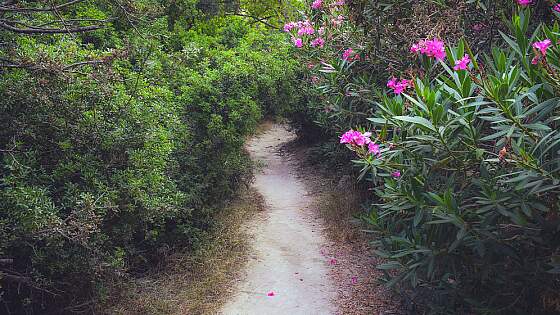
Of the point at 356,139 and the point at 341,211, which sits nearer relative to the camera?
the point at 356,139

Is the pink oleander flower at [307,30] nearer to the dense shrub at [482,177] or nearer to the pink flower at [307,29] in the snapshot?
the pink flower at [307,29]

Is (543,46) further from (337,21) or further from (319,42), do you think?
(319,42)

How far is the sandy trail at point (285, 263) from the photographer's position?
217 inches

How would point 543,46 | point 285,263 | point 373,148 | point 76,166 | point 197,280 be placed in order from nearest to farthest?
1. point 543,46
2. point 373,148
3. point 76,166
4. point 197,280
5. point 285,263

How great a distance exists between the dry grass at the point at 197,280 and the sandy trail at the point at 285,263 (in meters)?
0.18

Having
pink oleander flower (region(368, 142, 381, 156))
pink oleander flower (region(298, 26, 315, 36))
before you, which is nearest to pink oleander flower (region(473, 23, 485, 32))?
pink oleander flower (region(368, 142, 381, 156))

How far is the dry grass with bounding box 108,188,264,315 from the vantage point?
5480 millimetres

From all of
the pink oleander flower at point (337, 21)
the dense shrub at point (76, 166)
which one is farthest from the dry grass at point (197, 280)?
the pink oleander flower at point (337, 21)

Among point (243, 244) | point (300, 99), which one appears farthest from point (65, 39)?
point (300, 99)

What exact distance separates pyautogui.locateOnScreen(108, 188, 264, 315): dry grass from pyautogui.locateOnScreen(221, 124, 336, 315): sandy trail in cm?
18

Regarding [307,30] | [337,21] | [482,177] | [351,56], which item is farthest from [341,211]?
[482,177]

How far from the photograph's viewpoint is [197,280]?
6141mm

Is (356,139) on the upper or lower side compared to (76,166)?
upper

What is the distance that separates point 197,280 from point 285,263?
1104 millimetres
